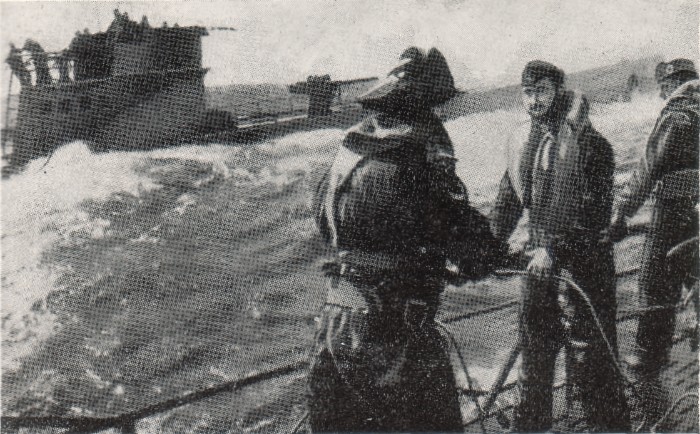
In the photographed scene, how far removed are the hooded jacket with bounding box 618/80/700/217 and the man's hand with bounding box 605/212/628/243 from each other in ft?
0.14

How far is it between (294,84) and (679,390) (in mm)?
7334

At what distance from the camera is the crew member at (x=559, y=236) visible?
262 centimetres

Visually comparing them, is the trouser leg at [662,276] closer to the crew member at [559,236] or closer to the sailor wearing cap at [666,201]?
the sailor wearing cap at [666,201]

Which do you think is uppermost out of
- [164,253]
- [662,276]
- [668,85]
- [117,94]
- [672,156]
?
[117,94]

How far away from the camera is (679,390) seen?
327 centimetres

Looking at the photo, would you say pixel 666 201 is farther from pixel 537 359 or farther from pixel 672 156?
pixel 537 359

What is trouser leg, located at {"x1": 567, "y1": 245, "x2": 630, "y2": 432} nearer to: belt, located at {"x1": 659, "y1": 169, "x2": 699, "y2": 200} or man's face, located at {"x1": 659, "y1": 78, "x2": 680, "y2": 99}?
belt, located at {"x1": 659, "y1": 169, "x2": 699, "y2": 200}

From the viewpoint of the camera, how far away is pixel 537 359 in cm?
274

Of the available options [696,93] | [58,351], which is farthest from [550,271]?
[58,351]

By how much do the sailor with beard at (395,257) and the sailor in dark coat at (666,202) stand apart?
132 cm

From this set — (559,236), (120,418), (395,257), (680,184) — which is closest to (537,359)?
(559,236)

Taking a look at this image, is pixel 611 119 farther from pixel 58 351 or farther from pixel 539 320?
pixel 58 351

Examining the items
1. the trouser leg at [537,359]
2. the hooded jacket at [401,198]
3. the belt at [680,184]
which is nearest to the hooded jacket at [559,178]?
the trouser leg at [537,359]

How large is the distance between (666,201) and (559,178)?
1213 mm
